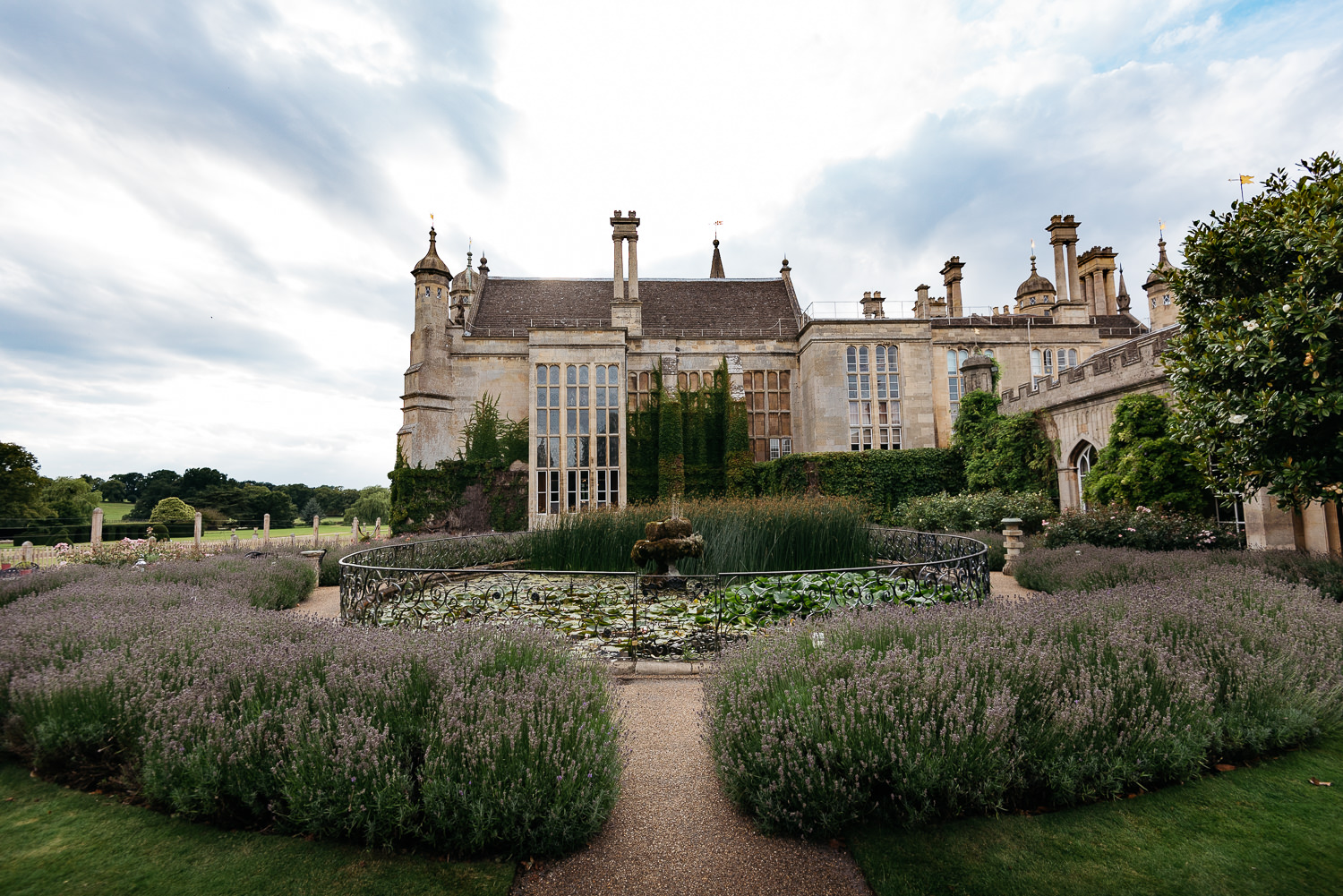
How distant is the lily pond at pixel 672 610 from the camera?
18.6 feet

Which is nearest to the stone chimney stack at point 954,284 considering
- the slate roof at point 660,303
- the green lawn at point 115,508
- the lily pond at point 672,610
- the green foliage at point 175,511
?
the slate roof at point 660,303

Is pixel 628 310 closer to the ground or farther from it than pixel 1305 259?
farther from it

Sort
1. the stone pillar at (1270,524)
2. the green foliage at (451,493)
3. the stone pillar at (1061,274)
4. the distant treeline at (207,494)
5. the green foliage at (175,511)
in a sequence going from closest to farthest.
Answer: the stone pillar at (1270,524), the green foliage at (451,493), the stone pillar at (1061,274), the green foliage at (175,511), the distant treeline at (207,494)

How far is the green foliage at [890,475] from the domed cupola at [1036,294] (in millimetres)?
11178

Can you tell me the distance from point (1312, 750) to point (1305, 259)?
5.01 m

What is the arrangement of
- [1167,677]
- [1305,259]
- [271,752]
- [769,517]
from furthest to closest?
1. [769,517]
2. [1305,259]
3. [1167,677]
4. [271,752]

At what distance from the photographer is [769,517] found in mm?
8727

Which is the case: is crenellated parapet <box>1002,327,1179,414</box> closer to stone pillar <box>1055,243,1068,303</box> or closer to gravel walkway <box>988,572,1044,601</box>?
gravel walkway <box>988,572,1044,601</box>

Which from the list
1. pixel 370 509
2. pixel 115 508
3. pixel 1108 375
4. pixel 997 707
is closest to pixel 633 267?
pixel 1108 375

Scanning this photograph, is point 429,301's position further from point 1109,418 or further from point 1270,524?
point 1270,524

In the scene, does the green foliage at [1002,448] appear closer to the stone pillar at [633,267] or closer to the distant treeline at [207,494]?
the stone pillar at [633,267]

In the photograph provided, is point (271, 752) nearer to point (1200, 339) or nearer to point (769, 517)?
point (769, 517)

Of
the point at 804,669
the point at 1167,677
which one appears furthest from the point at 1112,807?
the point at 804,669

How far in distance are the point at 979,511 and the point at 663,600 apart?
10.2 meters
